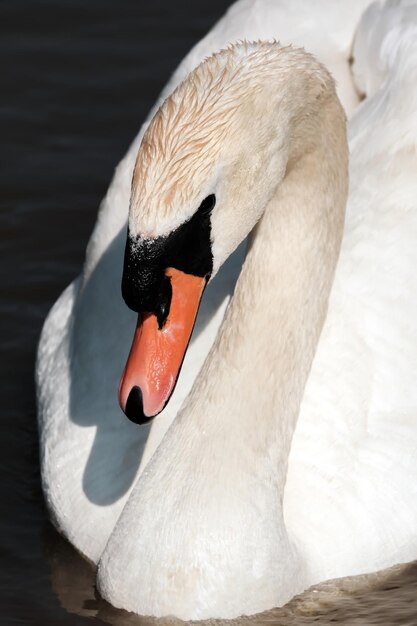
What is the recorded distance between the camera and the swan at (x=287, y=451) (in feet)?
20.8

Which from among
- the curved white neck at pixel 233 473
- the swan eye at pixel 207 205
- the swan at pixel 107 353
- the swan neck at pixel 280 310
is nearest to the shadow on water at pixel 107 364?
the swan at pixel 107 353

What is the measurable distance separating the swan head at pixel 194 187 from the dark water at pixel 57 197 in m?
1.39

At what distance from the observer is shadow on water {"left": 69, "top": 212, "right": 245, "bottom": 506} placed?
686cm

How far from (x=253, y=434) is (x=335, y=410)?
0.50 meters

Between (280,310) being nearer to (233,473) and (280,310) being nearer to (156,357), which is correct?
(233,473)

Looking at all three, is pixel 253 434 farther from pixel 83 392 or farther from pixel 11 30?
pixel 11 30

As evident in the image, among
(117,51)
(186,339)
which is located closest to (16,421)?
(186,339)

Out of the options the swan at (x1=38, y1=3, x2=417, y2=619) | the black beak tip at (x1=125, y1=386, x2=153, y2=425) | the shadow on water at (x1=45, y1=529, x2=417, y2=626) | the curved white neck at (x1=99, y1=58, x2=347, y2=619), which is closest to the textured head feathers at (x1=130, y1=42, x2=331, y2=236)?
the swan at (x1=38, y1=3, x2=417, y2=619)

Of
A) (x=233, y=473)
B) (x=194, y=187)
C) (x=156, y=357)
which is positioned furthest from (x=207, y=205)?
(x=233, y=473)

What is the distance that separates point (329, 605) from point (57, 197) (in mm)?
4017

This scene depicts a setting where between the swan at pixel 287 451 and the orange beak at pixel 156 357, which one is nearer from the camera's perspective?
the orange beak at pixel 156 357

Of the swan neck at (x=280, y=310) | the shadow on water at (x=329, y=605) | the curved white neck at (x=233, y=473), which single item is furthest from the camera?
the shadow on water at (x=329, y=605)

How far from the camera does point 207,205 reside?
548 centimetres

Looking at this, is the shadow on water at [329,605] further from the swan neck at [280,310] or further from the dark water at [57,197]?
the swan neck at [280,310]
